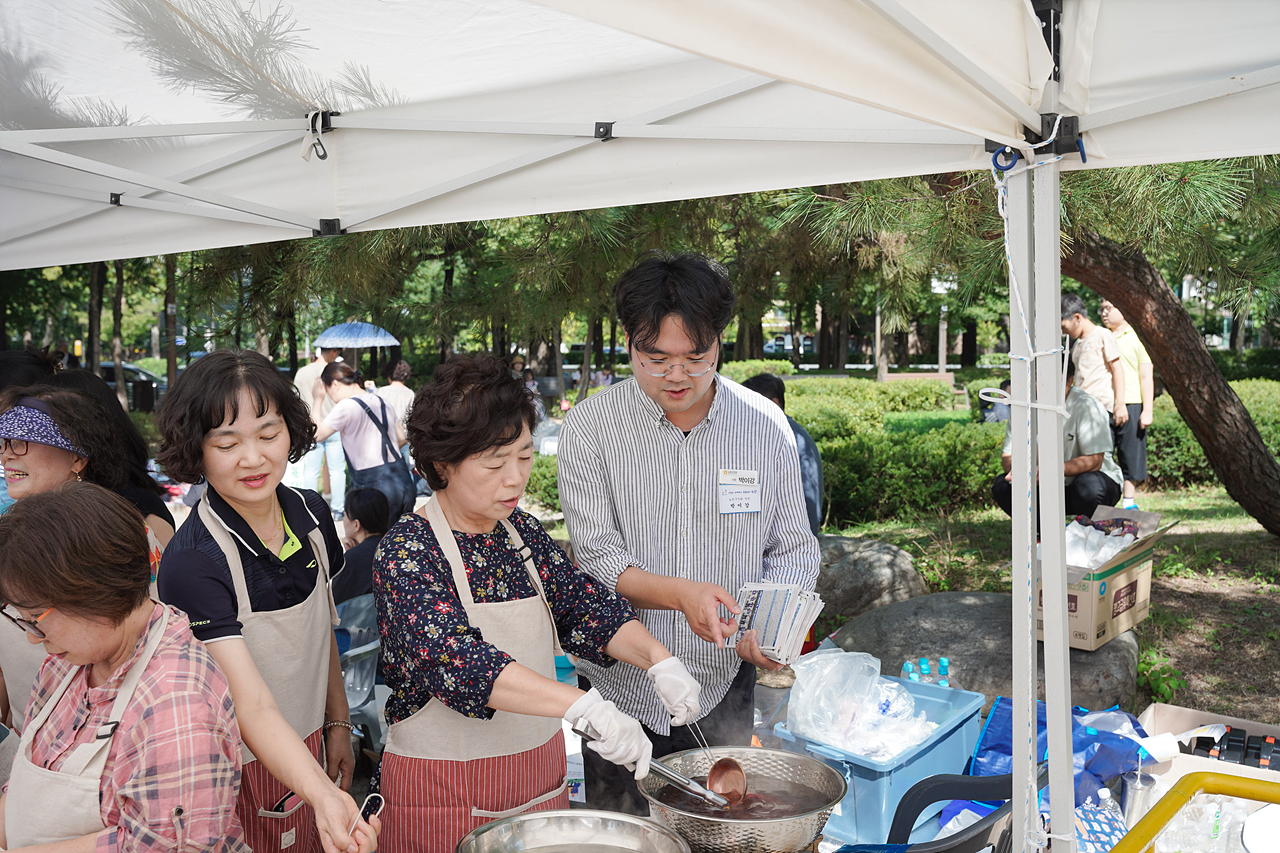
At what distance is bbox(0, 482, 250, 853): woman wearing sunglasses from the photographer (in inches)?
48.8

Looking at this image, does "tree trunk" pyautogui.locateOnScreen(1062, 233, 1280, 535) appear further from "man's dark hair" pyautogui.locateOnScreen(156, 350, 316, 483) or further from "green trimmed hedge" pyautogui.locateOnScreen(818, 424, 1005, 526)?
"man's dark hair" pyautogui.locateOnScreen(156, 350, 316, 483)

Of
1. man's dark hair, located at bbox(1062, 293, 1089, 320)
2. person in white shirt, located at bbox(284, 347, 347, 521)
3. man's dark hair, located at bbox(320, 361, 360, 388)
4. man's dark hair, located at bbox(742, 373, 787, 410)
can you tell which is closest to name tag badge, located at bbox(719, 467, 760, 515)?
man's dark hair, located at bbox(742, 373, 787, 410)

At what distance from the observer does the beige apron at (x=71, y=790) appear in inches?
50.4

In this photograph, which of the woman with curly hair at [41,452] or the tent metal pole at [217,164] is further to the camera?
the tent metal pole at [217,164]

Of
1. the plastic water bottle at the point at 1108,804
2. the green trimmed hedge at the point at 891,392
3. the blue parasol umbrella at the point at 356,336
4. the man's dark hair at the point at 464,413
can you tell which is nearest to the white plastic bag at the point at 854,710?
the plastic water bottle at the point at 1108,804

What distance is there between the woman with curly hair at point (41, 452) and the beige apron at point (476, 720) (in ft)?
2.82

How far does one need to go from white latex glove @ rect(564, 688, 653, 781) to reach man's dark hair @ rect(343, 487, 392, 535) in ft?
9.45

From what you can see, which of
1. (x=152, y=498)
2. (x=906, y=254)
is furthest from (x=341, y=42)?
(x=906, y=254)

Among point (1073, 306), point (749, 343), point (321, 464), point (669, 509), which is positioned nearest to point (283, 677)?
point (669, 509)

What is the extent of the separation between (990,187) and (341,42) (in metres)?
2.19

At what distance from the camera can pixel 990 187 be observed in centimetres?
321

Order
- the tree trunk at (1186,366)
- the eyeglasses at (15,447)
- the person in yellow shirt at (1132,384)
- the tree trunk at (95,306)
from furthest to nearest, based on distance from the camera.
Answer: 1. the tree trunk at (95,306)
2. the person in yellow shirt at (1132,384)
3. the tree trunk at (1186,366)
4. the eyeglasses at (15,447)

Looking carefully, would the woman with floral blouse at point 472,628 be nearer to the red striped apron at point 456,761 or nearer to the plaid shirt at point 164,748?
the red striped apron at point 456,761

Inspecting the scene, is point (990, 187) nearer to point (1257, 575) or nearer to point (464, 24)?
point (464, 24)
